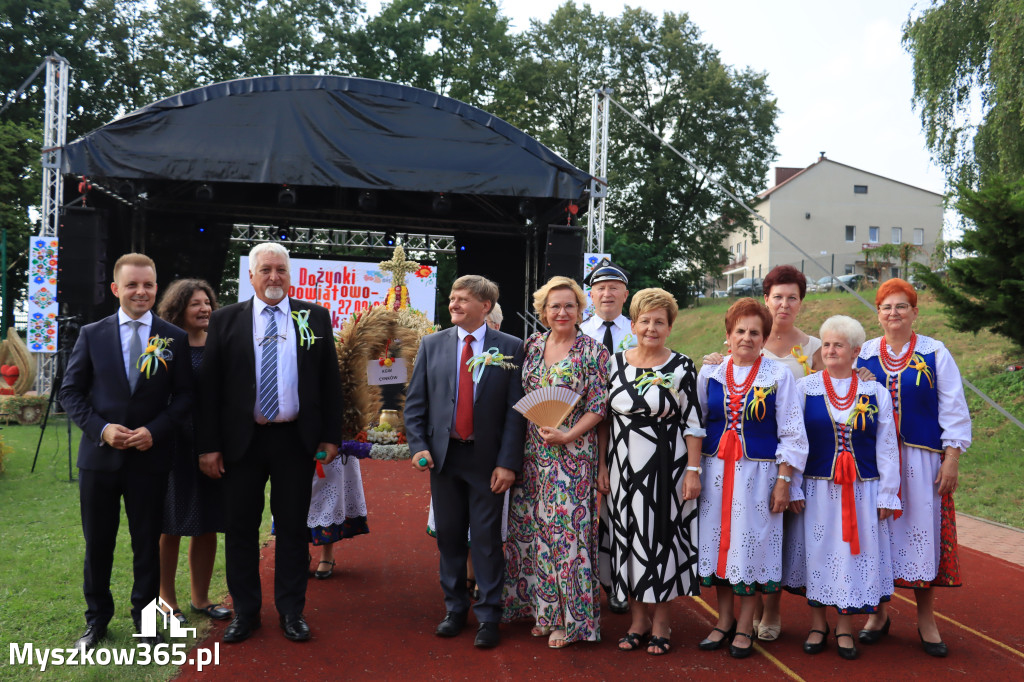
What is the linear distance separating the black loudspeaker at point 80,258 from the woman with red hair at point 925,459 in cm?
972

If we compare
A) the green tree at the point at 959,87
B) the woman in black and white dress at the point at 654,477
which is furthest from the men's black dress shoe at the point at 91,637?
the green tree at the point at 959,87

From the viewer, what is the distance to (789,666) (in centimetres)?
358

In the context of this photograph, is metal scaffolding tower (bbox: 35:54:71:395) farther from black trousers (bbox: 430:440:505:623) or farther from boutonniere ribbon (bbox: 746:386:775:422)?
boutonniere ribbon (bbox: 746:386:775:422)

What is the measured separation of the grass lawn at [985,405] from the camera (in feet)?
26.2

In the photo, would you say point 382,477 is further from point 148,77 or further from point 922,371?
point 148,77

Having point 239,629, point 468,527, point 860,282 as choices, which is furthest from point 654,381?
point 860,282

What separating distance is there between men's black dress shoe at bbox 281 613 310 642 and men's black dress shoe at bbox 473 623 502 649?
0.85 meters

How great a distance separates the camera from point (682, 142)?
92.0ft

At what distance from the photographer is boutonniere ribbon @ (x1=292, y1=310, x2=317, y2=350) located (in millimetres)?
3779

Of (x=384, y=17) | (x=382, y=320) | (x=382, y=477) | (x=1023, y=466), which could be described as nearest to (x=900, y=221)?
(x=384, y=17)

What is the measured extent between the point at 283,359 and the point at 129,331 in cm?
73

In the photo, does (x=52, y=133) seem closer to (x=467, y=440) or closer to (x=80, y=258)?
(x=80, y=258)

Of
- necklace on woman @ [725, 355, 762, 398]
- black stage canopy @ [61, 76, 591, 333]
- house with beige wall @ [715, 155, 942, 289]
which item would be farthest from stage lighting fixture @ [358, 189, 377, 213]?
house with beige wall @ [715, 155, 942, 289]

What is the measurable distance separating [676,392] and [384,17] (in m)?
23.8
